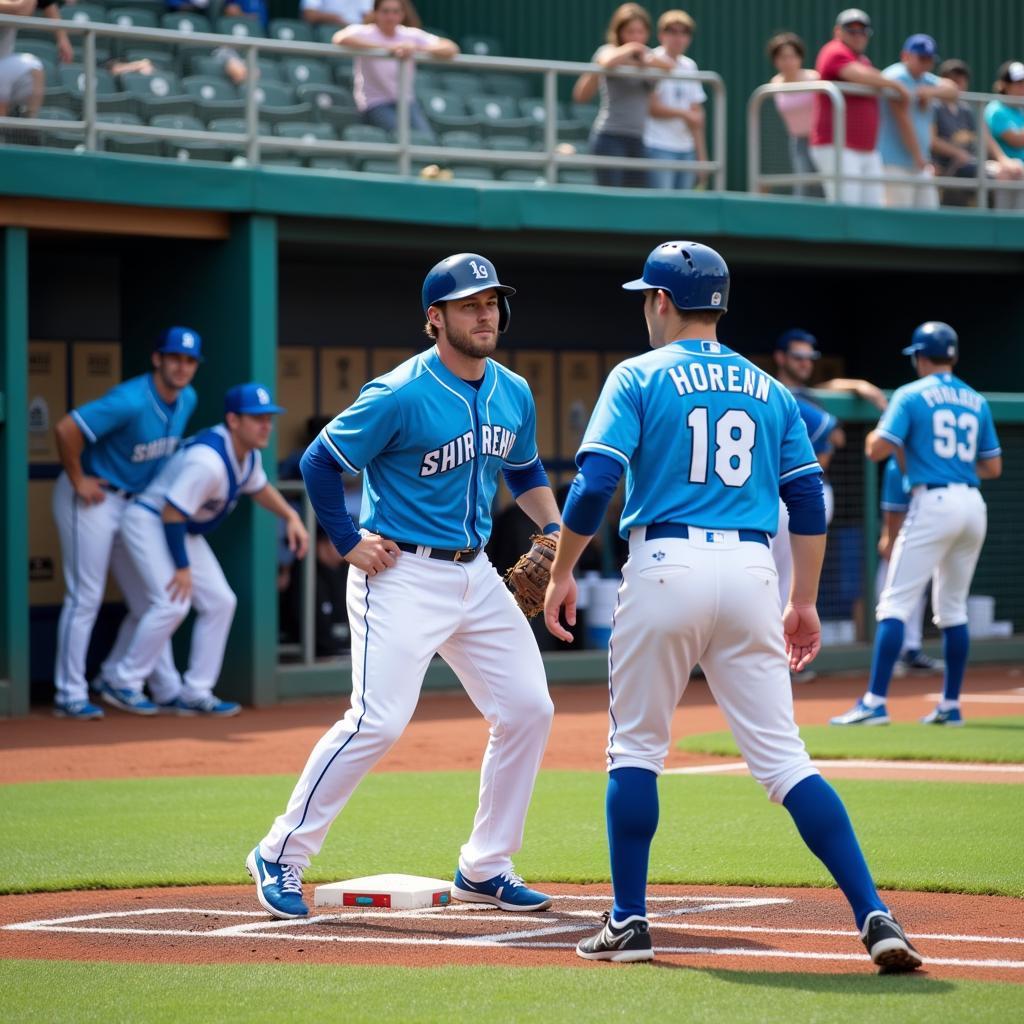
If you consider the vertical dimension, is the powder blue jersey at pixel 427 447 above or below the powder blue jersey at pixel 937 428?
below

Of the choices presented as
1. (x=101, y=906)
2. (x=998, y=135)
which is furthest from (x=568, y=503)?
(x=998, y=135)

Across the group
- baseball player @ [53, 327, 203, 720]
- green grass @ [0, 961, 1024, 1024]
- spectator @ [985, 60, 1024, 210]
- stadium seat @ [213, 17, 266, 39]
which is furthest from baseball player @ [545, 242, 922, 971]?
spectator @ [985, 60, 1024, 210]

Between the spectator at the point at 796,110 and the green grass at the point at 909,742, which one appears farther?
the spectator at the point at 796,110

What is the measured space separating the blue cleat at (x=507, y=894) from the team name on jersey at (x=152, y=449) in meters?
6.67

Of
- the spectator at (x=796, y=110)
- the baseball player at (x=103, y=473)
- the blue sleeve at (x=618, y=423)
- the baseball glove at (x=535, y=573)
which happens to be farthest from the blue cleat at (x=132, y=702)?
the blue sleeve at (x=618, y=423)

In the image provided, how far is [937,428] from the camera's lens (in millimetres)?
10609

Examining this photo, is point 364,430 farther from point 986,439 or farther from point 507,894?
point 986,439

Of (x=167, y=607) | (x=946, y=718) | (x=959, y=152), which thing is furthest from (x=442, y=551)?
(x=959, y=152)

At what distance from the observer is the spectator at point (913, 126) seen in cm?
1507

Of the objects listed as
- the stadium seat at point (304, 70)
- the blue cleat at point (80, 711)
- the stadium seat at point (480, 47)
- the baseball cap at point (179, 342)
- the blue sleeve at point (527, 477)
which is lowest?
the blue cleat at point (80, 711)

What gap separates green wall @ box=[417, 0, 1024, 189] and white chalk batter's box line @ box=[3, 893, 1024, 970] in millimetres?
14173

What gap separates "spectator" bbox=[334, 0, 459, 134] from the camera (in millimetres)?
Answer: 13273

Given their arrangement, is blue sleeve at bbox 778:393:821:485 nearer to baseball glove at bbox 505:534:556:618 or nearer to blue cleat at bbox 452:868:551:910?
baseball glove at bbox 505:534:556:618

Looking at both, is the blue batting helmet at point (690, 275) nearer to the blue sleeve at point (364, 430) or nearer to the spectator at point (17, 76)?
the blue sleeve at point (364, 430)
